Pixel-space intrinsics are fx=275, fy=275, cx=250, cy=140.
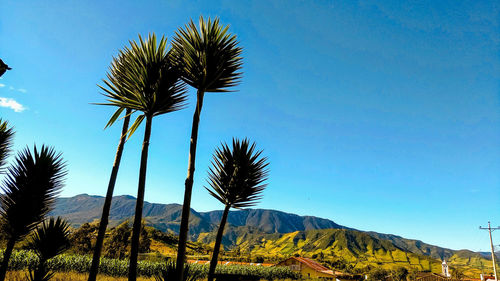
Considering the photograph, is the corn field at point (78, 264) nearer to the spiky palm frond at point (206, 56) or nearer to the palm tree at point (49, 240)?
the palm tree at point (49, 240)

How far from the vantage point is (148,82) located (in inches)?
314

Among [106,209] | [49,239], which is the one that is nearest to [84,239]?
[49,239]

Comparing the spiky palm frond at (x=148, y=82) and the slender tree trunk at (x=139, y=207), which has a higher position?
the spiky palm frond at (x=148, y=82)

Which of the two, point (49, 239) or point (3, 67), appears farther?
point (49, 239)

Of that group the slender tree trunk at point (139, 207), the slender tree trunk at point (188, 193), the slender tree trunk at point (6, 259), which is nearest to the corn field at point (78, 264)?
the slender tree trunk at point (6, 259)

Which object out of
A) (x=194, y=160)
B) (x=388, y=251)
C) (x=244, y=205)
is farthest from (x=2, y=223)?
(x=388, y=251)

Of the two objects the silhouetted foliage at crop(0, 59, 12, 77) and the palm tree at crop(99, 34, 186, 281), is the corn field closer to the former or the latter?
the palm tree at crop(99, 34, 186, 281)

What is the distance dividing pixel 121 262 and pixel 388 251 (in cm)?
21837

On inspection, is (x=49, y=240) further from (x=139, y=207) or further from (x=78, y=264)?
(x=78, y=264)

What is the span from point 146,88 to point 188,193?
334 cm

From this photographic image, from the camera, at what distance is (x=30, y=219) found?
28.1ft

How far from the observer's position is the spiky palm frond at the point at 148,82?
796 cm

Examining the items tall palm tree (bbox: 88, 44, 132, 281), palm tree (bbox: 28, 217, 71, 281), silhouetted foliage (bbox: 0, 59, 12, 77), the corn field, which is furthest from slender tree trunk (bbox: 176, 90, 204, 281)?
the corn field

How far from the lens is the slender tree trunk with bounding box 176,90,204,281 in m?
6.47
